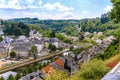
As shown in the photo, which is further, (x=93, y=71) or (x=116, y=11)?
(x=116, y=11)

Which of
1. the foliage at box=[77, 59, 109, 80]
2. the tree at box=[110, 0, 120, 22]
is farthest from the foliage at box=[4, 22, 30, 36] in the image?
the foliage at box=[77, 59, 109, 80]

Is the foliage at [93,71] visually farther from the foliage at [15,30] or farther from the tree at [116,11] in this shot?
the foliage at [15,30]

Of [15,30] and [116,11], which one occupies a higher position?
[116,11]

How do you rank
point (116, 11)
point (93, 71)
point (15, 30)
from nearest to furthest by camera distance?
point (93, 71) → point (116, 11) → point (15, 30)

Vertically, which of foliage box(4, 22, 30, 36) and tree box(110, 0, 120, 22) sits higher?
tree box(110, 0, 120, 22)

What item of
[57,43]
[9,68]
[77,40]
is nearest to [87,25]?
[77,40]

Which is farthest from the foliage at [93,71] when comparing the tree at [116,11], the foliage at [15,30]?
the foliage at [15,30]

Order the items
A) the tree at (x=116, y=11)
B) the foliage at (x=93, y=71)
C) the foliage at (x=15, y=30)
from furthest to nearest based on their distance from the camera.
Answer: the foliage at (x=15, y=30) → the tree at (x=116, y=11) → the foliage at (x=93, y=71)

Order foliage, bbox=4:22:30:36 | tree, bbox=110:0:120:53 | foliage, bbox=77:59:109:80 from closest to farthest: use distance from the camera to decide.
→ foliage, bbox=77:59:109:80 → tree, bbox=110:0:120:53 → foliage, bbox=4:22:30:36

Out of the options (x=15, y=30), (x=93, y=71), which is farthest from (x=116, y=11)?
(x=15, y=30)

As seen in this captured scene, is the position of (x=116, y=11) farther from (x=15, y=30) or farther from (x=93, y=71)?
(x=15, y=30)

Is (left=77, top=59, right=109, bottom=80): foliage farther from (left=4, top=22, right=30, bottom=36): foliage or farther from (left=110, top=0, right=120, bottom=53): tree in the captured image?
(left=4, top=22, right=30, bottom=36): foliage

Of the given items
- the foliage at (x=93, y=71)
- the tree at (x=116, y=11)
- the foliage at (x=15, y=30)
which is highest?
the tree at (x=116, y=11)

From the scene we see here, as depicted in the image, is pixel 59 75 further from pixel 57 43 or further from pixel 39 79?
pixel 57 43
